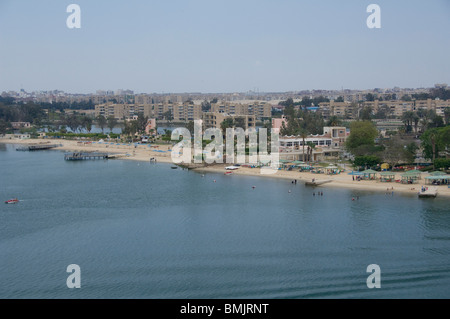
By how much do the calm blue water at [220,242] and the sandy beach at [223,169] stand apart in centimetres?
132

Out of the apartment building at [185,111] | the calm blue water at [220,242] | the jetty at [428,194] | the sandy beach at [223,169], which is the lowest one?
the calm blue water at [220,242]

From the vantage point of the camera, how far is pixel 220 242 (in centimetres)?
1766

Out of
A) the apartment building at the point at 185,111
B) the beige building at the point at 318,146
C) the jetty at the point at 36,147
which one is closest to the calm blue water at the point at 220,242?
the beige building at the point at 318,146

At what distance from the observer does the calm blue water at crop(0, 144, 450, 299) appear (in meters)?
13.9

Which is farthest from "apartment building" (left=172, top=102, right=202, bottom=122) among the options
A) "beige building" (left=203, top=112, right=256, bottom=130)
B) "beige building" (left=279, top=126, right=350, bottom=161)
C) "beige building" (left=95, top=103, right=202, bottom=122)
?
"beige building" (left=279, top=126, right=350, bottom=161)

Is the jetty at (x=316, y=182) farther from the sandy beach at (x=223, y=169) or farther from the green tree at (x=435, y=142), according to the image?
the green tree at (x=435, y=142)

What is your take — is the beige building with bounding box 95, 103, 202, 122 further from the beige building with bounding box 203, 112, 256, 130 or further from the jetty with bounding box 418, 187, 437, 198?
the jetty with bounding box 418, 187, 437, 198

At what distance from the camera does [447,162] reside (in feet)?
89.4

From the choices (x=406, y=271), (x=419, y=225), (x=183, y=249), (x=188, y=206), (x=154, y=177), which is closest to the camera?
(x=406, y=271)

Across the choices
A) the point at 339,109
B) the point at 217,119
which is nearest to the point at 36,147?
the point at 217,119

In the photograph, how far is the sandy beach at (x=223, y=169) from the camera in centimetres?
2597
